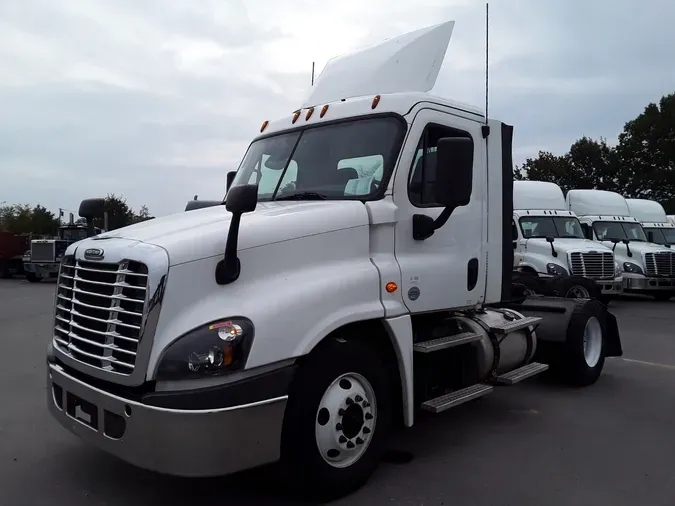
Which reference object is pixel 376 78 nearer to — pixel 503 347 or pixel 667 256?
pixel 503 347

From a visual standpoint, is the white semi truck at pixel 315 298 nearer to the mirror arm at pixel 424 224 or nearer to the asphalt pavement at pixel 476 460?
the mirror arm at pixel 424 224

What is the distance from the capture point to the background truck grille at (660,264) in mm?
16531

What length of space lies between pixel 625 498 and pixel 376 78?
3.76 m

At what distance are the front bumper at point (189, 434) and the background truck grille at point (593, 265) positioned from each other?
1200cm

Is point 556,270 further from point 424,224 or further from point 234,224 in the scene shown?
point 234,224

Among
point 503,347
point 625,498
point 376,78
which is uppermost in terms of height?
point 376,78

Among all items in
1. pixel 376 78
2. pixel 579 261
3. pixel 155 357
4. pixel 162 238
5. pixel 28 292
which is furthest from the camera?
pixel 28 292

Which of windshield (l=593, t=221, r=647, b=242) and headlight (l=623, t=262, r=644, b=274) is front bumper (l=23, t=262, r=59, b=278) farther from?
headlight (l=623, t=262, r=644, b=274)

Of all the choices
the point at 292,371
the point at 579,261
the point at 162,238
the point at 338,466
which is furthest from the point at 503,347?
the point at 579,261

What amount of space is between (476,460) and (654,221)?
19.4 metres

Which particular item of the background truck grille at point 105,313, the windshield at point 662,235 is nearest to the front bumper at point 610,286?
the windshield at point 662,235

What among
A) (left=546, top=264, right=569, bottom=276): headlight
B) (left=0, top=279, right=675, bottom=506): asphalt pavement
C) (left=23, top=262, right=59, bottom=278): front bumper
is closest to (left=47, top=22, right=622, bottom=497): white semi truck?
(left=0, top=279, right=675, bottom=506): asphalt pavement

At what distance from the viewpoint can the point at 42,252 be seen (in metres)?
25.2

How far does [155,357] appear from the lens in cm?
327
